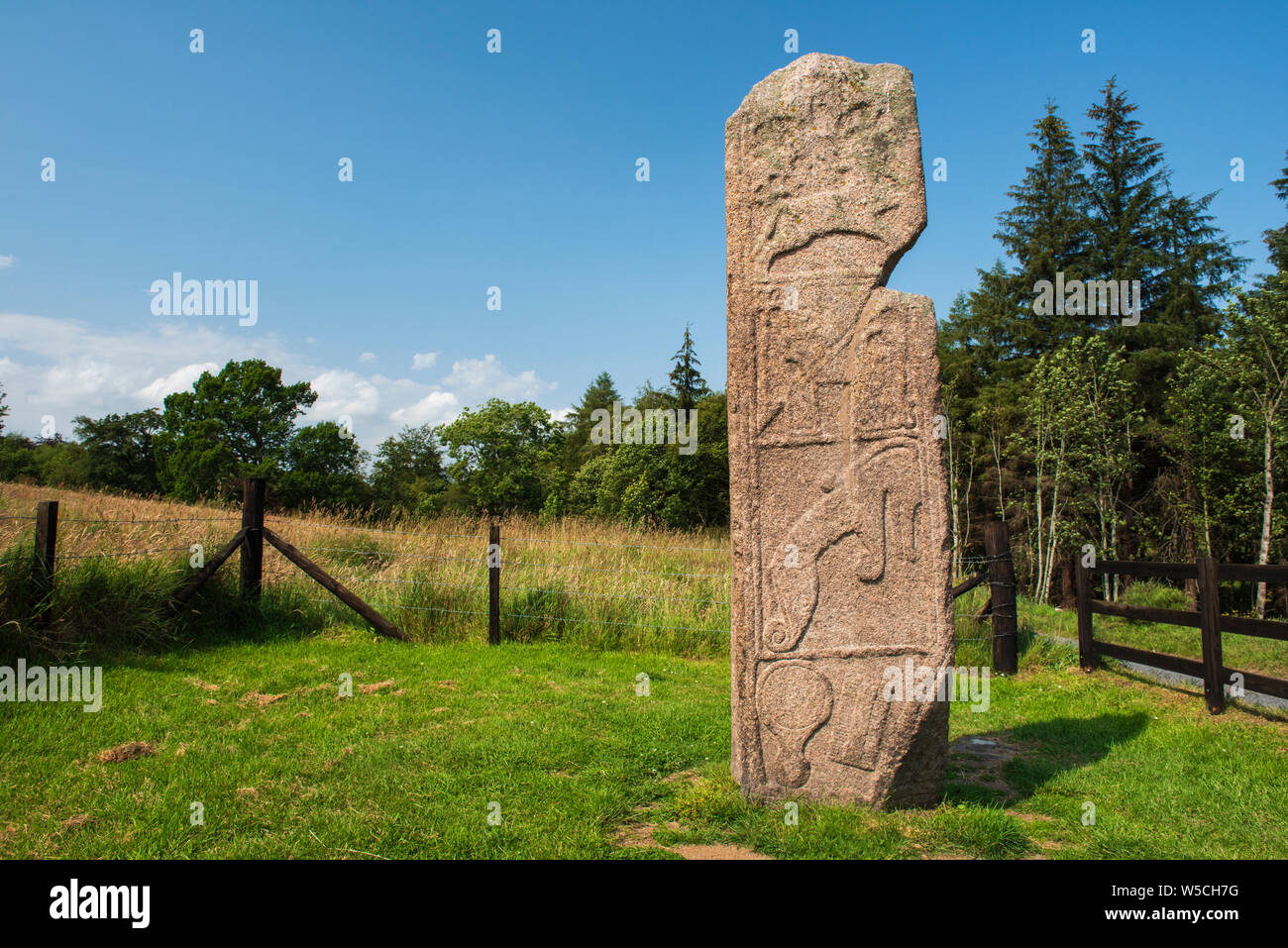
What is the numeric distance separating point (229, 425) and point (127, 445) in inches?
278

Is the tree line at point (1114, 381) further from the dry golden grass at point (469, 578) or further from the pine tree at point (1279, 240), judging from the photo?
the dry golden grass at point (469, 578)

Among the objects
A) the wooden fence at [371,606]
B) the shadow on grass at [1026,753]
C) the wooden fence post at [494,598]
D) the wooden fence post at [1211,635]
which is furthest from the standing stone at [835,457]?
the wooden fence post at [494,598]

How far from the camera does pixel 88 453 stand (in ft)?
113

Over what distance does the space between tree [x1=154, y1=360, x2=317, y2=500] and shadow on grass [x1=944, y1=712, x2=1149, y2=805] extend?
33.2 meters

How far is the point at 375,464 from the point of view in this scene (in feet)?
159

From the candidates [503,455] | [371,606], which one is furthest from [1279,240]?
[503,455]

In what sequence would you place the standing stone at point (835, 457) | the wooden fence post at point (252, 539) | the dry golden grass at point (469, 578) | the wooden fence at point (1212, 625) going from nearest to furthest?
the standing stone at point (835, 457), the wooden fence at point (1212, 625), the wooden fence post at point (252, 539), the dry golden grass at point (469, 578)

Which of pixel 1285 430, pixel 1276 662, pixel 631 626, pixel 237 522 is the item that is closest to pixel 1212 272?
pixel 1285 430

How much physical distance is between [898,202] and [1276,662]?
8719 millimetres

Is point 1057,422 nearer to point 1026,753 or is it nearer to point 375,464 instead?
point 1026,753

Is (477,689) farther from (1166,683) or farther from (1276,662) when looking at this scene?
(1276,662)

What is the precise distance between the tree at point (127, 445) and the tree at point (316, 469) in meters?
7.25

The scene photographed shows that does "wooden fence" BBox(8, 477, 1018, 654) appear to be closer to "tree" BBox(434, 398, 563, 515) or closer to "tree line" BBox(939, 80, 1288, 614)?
"tree line" BBox(939, 80, 1288, 614)

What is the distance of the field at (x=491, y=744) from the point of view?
3617 millimetres
